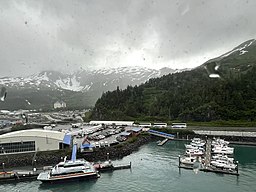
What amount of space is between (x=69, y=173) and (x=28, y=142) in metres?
7.77

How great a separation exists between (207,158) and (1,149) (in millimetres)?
20854

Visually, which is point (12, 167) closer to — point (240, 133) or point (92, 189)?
point (92, 189)

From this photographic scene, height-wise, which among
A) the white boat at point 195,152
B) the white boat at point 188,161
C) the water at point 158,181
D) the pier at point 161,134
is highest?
the pier at point 161,134

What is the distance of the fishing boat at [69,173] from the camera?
724 inches

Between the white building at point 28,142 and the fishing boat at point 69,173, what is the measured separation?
18.0 ft

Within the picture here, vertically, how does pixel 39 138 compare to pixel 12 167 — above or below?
above

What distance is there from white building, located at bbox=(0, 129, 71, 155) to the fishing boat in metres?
5.50

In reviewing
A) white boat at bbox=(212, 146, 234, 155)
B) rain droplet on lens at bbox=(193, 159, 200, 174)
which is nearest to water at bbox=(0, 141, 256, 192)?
rain droplet on lens at bbox=(193, 159, 200, 174)

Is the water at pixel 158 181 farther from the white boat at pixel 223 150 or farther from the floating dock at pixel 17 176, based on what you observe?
the white boat at pixel 223 150

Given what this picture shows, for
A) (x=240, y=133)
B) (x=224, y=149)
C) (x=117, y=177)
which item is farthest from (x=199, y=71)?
(x=117, y=177)

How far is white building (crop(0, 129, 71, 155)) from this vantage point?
23.7 metres

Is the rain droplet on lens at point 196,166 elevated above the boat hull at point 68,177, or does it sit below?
above

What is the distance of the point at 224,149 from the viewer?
82.6 feet

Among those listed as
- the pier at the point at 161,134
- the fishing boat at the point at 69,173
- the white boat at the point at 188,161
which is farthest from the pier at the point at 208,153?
the fishing boat at the point at 69,173
